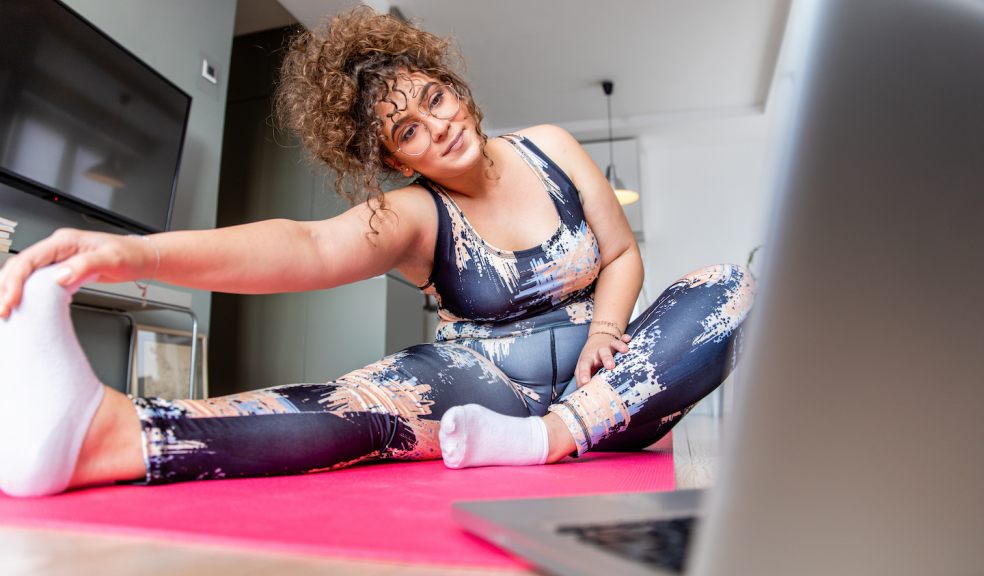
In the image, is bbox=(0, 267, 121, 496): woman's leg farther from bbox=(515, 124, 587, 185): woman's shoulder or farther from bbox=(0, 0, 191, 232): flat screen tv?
bbox=(0, 0, 191, 232): flat screen tv

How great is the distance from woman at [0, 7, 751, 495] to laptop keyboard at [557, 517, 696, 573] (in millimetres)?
480

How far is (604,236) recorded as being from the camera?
1.39m

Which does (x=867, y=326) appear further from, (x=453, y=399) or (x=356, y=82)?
(x=356, y=82)

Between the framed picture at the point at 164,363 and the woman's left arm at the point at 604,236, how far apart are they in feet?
5.73

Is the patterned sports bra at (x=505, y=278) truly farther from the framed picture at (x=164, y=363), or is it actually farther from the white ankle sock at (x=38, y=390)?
the framed picture at (x=164, y=363)

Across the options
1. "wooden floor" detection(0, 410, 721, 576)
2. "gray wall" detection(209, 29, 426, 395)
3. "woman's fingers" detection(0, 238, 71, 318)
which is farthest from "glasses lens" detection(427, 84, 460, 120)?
"gray wall" detection(209, 29, 426, 395)

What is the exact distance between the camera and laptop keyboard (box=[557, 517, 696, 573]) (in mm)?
332

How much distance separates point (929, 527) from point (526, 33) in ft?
14.2

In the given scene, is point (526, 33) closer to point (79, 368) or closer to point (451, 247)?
point (451, 247)

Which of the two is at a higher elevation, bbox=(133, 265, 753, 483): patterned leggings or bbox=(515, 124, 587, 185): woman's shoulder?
bbox=(515, 124, 587, 185): woman's shoulder

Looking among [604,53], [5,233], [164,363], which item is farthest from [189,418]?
[604,53]

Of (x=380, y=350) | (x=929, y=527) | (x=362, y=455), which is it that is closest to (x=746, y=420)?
(x=929, y=527)

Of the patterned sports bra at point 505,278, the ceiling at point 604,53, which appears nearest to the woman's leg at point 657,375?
the patterned sports bra at point 505,278

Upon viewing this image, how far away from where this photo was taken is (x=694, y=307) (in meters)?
1.06
